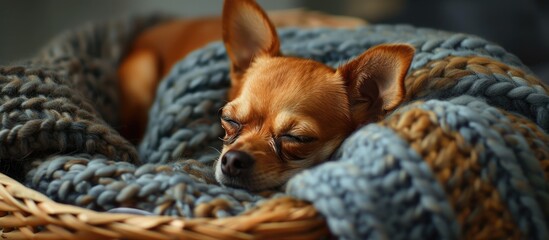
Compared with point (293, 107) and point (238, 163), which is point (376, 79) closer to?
point (293, 107)

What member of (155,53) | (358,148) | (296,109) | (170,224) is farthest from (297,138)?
(155,53)

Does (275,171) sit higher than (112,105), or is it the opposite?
(112,105)

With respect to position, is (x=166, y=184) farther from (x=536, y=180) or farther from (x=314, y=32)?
(x=314, y=32)

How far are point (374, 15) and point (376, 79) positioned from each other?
1.54 m

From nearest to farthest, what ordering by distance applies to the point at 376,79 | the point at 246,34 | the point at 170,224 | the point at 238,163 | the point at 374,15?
1. the point at 170,224
2. the point at 238,163
3. the point at 376,79
4. the point at 246,34
5. the point at 374,15

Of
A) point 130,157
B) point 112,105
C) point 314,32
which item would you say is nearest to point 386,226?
point 130,157

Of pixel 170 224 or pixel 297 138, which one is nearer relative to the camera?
pixel 170 224

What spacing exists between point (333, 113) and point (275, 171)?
7.6 inches

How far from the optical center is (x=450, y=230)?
34.5 inches

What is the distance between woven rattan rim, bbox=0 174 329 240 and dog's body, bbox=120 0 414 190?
18cm

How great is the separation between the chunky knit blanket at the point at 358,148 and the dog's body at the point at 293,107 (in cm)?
6

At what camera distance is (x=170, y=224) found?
940mm

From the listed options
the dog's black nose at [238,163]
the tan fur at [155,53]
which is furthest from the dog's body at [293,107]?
the tan fur at [155,53]

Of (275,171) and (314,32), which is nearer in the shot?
(275,171)
